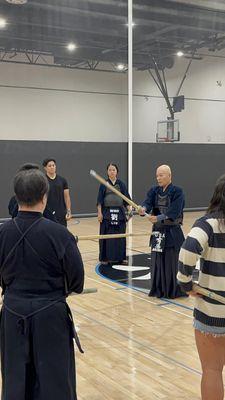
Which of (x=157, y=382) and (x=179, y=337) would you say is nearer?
(x=157, y=382)

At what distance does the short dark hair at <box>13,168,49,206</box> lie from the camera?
2109 millimetres

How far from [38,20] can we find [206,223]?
11691 millimetres

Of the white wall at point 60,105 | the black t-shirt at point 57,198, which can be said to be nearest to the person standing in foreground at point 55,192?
the black t-shirt at point 57,198

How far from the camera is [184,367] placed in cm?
368

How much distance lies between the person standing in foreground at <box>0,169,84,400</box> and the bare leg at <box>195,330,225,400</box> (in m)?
0.66

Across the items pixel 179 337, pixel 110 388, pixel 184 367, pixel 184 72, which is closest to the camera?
pixel 110 388

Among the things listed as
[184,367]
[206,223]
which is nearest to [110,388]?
[184,367]

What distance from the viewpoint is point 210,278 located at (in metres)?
2.34

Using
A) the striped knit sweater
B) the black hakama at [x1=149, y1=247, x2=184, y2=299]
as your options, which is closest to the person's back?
the striped knit sweater

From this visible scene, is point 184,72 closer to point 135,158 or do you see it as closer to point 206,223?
point 135,158

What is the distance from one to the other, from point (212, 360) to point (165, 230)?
3194mm

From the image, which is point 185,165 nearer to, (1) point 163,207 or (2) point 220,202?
(1) point 163,207

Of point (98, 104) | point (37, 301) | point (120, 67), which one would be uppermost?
point (120, 67)

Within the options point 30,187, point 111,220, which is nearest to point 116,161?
point 111,220
